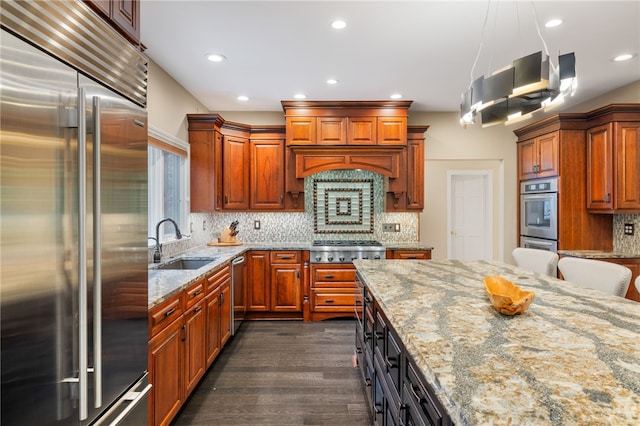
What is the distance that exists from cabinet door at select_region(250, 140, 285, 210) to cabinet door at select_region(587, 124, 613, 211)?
146 inches

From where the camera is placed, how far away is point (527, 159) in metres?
4.61

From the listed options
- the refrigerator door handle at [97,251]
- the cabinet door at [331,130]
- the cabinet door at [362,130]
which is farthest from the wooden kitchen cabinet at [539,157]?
the refrigerator door handle at [97,251]

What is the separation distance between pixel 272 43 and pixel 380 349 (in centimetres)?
246

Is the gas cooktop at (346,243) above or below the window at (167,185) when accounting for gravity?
below

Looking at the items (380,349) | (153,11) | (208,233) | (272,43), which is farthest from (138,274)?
(208,233)

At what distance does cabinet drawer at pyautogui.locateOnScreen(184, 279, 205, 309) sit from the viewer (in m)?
2.26

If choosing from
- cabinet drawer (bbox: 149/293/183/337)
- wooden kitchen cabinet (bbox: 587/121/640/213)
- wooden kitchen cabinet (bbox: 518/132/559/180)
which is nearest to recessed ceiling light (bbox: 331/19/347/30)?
cabinet drawer (bbox: 149/293/183/337)

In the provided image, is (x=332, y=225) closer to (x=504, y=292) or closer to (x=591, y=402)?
(x=504, y=292)

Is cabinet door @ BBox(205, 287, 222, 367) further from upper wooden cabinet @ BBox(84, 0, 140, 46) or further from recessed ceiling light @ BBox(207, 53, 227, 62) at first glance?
recessed ceiling light @ BBox(207, 53, 227, 62)

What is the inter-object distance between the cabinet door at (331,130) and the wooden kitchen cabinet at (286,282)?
148 centimetres

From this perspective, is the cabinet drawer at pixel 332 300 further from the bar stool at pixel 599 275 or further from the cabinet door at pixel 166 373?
the bar stool at pixel 599 275

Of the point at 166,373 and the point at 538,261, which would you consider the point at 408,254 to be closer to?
the point at 538,261

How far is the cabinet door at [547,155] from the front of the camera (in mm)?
4062

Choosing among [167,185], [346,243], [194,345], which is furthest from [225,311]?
[346,243]
